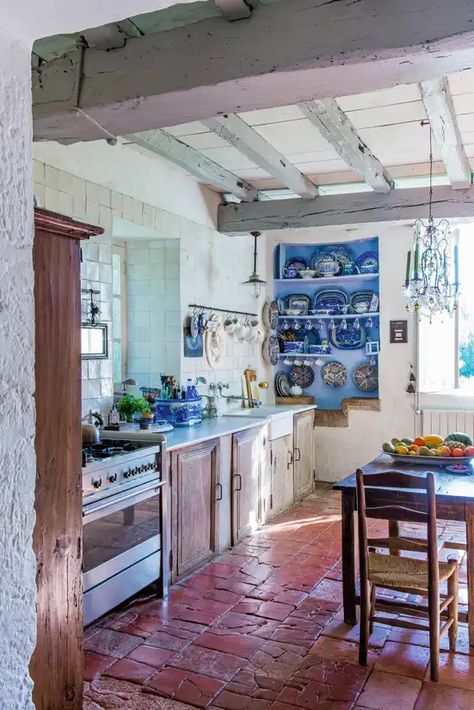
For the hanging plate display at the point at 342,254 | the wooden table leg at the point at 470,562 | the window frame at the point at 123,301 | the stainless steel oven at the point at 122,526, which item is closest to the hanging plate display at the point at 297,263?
the hanging plate display at the point at 342,254

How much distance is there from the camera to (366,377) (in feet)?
21.5

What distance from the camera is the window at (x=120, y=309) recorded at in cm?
498

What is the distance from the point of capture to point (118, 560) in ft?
11.1

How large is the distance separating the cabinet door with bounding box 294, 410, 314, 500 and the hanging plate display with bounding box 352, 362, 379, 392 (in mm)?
642

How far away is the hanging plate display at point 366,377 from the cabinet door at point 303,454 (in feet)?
2.11

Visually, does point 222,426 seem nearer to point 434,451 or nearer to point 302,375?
point 434,451

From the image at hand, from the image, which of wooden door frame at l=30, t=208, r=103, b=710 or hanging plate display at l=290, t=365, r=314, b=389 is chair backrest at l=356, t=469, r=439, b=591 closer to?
wooden door frame at l=30, t=208, r=103, b=710

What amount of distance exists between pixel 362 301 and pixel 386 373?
0.78 meters

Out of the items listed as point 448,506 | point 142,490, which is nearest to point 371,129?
point 448,506

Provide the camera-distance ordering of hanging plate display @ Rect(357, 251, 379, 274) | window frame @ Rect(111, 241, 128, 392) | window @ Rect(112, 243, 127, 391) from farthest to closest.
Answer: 1. hanging plate display @ Rect(357, 251, 379, 274)
2. window frame @ Rect(111, 241, 128, 392)
3. window @ Rect(112, 243, 127, 391)

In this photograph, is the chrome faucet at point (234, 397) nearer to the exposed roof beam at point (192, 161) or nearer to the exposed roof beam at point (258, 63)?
the exposed roof beam at point (192, 161)

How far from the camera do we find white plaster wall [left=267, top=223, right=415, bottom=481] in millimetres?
6312

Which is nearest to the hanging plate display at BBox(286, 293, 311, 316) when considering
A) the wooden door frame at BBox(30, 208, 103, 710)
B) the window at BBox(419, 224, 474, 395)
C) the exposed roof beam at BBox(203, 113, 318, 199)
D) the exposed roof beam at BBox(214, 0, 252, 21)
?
the window at BBox(419, 224, 474, 395)

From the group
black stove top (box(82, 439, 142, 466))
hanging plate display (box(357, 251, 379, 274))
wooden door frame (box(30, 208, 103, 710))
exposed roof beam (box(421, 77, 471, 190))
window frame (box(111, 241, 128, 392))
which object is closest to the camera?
wooden door frame (box(30, 208, 103, 710))
